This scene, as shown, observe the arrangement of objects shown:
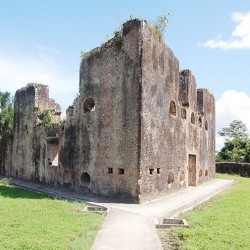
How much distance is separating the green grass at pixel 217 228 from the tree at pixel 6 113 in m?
15.6

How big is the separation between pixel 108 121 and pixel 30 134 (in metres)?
7.12

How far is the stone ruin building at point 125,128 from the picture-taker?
12422 mm

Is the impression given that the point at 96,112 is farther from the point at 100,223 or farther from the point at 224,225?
the point at 224,225

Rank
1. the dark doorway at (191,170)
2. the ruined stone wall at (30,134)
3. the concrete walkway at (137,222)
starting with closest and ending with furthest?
the concrete walkway at (137,222) → the ruined stone wall at (30,134) → the dark doorway at (191,170)

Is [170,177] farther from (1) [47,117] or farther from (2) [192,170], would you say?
(1) [47,117]

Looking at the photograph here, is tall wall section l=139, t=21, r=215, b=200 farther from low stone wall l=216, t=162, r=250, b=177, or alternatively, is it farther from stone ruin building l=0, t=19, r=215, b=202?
low stone wall l=216, t=162, r=250, b=177

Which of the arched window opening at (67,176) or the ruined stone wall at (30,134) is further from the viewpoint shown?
the ruined stone wall at (30,134)

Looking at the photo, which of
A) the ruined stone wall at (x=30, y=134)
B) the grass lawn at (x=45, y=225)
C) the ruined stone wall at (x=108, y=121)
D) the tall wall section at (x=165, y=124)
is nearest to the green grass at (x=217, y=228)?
the grass lawn at (x=45, y=225)

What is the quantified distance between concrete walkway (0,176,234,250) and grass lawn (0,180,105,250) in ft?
1.02

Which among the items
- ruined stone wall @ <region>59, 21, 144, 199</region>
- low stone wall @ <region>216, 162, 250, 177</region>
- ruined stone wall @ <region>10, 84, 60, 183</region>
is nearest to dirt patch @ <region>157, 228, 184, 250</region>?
ruined stone wall @ <region>59, 21, 144, 199</region>

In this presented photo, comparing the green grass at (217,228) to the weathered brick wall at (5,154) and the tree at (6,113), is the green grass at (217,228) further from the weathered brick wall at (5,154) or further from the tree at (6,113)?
the tree at (6,113)

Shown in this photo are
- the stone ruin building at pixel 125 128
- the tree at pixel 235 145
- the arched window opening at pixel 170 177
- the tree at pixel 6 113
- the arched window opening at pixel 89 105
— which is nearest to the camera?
the stone ruin building at pixel 125 128

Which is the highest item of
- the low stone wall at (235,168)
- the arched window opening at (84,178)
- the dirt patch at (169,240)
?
the low stone wall at (235,168)

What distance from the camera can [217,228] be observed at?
833 cm
